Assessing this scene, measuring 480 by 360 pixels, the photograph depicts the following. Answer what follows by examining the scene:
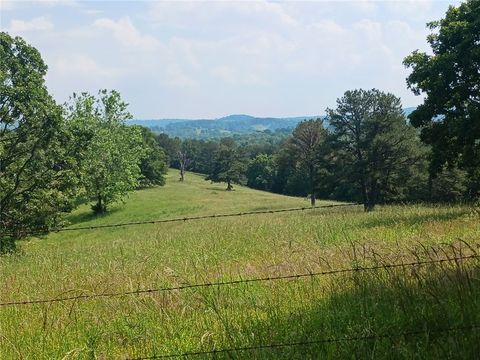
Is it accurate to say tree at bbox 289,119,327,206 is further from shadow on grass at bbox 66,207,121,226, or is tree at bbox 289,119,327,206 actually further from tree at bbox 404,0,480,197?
tree at bbox 404,0,480,197

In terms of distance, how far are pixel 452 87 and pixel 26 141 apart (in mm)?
22476

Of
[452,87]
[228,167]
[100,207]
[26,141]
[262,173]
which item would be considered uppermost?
[452,87]

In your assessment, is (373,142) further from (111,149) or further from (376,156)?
(111,149)

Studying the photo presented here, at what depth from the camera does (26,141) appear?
25359 mm

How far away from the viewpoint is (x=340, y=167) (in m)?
45.9

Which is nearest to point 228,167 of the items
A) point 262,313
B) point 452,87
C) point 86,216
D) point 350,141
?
point 86,216

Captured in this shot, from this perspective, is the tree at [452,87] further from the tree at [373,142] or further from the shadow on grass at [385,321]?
Answer: the tree at [373,142]

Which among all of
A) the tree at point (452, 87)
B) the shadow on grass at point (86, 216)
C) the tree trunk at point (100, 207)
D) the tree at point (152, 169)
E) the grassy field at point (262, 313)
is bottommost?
the shadow on grass at point (86, 216)

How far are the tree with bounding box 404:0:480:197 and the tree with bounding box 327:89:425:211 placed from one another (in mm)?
20476

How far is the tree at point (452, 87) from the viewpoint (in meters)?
19.6

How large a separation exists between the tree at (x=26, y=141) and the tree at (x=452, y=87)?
1970 centimetres

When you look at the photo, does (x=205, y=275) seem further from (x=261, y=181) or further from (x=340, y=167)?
(x=261, y=181)

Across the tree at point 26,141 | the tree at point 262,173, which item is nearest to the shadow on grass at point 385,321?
the tree at point 26,141

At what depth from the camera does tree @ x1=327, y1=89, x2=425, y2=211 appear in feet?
142
